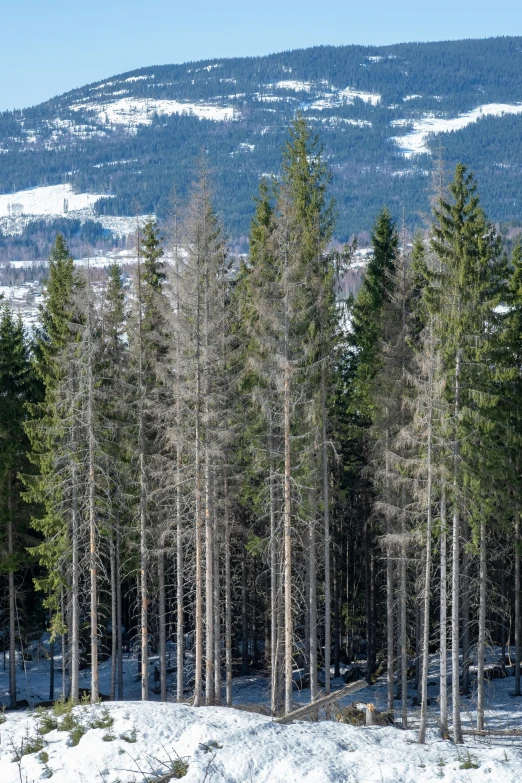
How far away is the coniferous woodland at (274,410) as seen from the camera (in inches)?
930

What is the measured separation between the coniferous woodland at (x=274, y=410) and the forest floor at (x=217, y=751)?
356 centimetres

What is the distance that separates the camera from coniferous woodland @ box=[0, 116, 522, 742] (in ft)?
77.5

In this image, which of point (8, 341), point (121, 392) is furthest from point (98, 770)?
point (8, 341)

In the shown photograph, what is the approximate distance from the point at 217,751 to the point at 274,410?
10910 millimetres

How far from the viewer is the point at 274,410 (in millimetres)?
26031

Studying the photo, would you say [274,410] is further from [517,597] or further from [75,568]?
[517,597]

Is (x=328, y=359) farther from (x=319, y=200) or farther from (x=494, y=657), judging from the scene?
(x=494, y=657)

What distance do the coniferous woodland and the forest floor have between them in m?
3.56

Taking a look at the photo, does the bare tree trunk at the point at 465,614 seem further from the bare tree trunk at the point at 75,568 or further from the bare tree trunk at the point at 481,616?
the bare tree trunk at the point at 75,568

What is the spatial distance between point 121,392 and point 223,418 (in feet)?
12.7

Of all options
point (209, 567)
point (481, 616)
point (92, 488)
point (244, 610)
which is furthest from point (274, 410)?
point (244, 610)

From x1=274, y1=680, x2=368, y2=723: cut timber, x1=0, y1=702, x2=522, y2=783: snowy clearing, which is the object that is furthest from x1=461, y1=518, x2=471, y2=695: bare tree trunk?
x1=0, y1=702, x2=522, y2=783: snowy clearing

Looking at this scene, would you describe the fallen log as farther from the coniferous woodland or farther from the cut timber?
the cut timber

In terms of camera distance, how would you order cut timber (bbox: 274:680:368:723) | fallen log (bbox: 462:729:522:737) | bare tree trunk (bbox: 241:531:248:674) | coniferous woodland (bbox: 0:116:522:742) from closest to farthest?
cut timber (bbox: 274:680:368:723), coniferous woodland (bbox: 0:116:522:742), fallen log (bbox: 462:729:522:737), bare tree trunk (bbox: 241:531:248:674)
